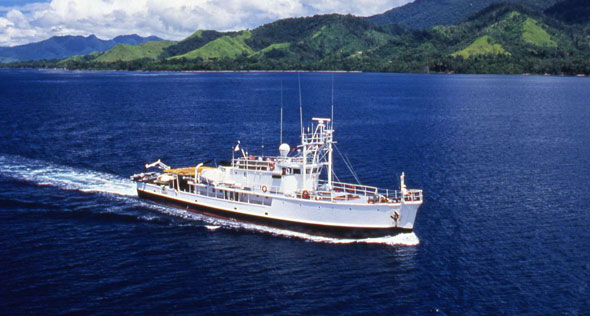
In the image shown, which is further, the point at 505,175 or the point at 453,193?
the point at 505,175

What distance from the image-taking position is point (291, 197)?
46.9 meters

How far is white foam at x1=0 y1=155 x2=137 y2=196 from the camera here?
191ft

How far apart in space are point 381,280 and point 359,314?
525 cm

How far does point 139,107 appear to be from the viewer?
447ft

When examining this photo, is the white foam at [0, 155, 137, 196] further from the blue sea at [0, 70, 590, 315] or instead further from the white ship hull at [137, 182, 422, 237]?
the white ship hull at [137, 182, 422, 237]

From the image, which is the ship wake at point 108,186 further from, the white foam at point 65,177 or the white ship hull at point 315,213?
the white ship hull at point 315,213

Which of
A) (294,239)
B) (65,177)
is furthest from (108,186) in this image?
(294,239)

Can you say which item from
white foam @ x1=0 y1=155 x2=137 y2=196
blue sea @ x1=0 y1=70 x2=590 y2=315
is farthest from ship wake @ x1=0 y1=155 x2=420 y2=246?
blue sea @ x1=0 y1=70 x2=590 y2=315

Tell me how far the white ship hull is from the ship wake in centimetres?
67

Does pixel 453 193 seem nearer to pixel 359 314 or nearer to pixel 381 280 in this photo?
pixel 381 280

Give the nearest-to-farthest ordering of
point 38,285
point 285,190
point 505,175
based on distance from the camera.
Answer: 1. point 38,285
2. point 285,190
3. point 505,175

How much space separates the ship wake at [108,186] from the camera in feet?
148

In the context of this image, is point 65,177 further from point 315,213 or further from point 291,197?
point 315,213

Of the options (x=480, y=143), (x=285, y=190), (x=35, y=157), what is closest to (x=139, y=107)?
(x=35, y=157)
